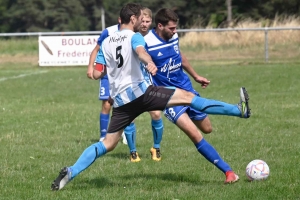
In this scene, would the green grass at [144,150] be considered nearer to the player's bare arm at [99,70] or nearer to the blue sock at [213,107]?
the blue sock at [213,107]

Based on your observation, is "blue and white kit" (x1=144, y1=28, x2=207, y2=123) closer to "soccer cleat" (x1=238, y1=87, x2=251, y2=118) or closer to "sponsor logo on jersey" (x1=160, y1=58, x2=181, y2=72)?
"sponsor logo on jersey" (x1=160, y1=58, x2=181, y2=72)

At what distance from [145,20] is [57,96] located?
8.76 metres

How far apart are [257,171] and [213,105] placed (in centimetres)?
87

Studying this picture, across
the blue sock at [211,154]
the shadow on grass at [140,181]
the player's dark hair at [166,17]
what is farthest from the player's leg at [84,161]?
the player's dark hair at [166,17]

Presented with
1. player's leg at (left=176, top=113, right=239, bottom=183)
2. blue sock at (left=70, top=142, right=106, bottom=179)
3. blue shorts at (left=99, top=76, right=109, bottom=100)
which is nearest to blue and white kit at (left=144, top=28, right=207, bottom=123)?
player's leg at (left=176, top=113, right=239, bottom=183)

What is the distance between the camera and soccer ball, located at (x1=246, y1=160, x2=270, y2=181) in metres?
6.81

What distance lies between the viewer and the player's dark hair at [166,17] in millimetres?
7157

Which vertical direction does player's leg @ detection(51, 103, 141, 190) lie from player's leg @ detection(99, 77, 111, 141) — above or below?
above

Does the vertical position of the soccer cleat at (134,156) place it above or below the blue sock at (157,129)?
below

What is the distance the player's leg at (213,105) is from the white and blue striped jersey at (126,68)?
31cm

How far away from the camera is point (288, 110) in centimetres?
1287

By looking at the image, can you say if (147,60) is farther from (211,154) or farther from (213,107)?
(211,154)

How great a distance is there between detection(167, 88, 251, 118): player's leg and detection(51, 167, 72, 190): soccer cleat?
1112 millimetres

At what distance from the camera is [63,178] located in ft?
21.2
